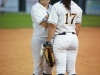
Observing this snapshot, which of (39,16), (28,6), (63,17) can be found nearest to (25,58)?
(39,16)

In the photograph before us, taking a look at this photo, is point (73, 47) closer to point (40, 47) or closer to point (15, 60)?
point (40, 47)

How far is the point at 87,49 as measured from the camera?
13.1m

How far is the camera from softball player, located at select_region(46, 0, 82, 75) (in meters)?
5.52

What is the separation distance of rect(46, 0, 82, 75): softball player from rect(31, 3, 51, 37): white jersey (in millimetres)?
589

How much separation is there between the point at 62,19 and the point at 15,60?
499 cm

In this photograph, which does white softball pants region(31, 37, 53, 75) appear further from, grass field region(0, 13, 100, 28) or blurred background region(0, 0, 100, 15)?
blurred background region(0, 0, 100, 15)

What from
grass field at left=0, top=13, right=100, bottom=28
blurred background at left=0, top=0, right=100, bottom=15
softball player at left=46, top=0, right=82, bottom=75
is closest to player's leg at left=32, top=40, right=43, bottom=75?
Answer: softball player at left=46, top=0, right=82, bottom=75

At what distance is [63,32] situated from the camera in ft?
18.5

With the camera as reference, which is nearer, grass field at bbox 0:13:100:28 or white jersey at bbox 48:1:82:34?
white jersey at bbox 48:1:82:34

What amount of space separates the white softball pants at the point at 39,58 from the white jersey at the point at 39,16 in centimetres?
13

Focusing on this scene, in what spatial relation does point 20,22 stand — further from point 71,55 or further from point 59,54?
point 59,54

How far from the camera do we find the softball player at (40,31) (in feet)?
20.2

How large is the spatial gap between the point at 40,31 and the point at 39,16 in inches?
13.4

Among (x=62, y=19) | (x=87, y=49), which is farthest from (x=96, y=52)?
(x=62, y=19)
